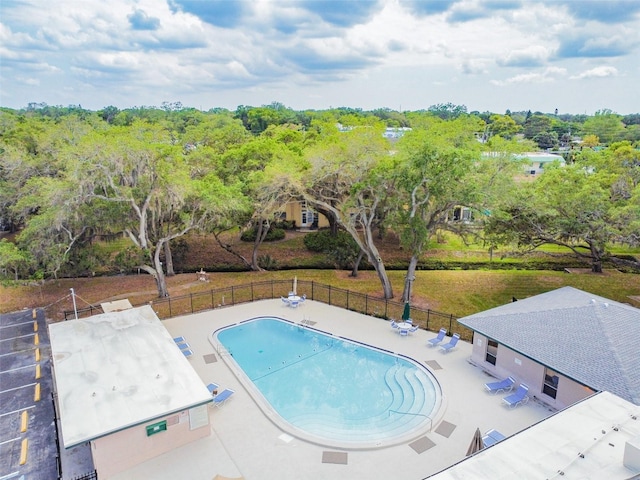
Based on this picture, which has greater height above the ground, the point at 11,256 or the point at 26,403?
the point at 11,256

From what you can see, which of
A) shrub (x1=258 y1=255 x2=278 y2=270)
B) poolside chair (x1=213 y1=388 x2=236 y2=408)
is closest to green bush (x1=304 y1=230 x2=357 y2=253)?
shrub (x1=258 y1=255 x2=278 y2=270)

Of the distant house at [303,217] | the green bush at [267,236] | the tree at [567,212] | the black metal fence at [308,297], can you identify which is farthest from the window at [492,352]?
the distant house at [303,217]

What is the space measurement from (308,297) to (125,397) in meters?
13.4

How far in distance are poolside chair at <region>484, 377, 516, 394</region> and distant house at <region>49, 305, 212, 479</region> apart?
9.75 meters

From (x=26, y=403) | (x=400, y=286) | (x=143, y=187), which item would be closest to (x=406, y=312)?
(x=400, y=286)

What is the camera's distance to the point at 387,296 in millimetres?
25031

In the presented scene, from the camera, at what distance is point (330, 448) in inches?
501

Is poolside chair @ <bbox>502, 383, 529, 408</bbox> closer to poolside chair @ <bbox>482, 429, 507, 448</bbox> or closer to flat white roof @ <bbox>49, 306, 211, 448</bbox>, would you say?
poolside chair @ <bbox>482, 429, 507, 448</bbox>

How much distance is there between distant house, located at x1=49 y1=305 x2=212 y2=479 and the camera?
11562 mm

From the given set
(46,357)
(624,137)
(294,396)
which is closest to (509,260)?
(294,396)

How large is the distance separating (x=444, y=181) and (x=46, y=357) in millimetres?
19248

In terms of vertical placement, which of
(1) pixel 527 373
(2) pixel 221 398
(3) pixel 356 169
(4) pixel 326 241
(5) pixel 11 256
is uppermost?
(3) pixel 356 169

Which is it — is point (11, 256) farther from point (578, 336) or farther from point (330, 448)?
point (578, 336)

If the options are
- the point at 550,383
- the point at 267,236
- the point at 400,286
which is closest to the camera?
the point at 550,383
